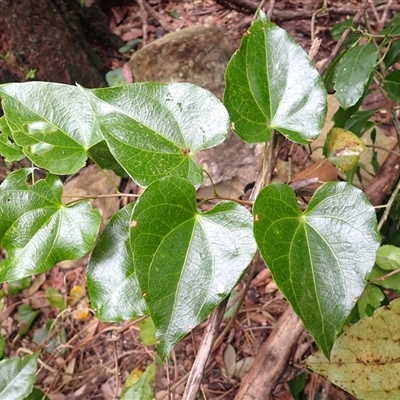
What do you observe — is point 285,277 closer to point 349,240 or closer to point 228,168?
point 349,240

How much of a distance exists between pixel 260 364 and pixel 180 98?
48 cm

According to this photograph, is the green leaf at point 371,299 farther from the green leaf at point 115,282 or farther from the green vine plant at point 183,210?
the green leaf at point 115,282

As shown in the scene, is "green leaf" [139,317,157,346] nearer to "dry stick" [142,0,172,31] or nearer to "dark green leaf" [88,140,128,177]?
"dark green leaf" [88,140,128,177]

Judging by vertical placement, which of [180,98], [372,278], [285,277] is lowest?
[372,278]

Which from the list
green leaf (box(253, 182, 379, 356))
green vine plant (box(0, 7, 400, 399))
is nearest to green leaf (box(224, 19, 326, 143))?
green vine plant (box(0, 7, 400, 399))

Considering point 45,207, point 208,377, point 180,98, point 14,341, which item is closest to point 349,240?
point 180,98

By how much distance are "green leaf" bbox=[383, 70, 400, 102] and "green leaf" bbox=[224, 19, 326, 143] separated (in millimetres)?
390

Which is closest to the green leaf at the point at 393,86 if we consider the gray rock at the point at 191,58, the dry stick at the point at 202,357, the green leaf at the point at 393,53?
the green leaf at the point at 393,53

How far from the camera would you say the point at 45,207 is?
2.03ft

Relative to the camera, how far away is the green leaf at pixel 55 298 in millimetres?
1640

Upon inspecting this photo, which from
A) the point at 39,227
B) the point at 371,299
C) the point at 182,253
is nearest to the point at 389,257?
the point at 371,299

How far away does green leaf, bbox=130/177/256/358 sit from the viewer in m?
0.51

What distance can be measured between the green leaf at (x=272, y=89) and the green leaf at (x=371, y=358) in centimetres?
36

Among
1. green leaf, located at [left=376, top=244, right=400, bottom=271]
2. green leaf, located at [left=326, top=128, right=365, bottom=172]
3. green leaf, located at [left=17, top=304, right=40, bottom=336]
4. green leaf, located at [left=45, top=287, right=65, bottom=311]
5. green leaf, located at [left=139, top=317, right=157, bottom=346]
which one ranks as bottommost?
green leaf, located at [left=17, top=304, right=40, bottom=336]
